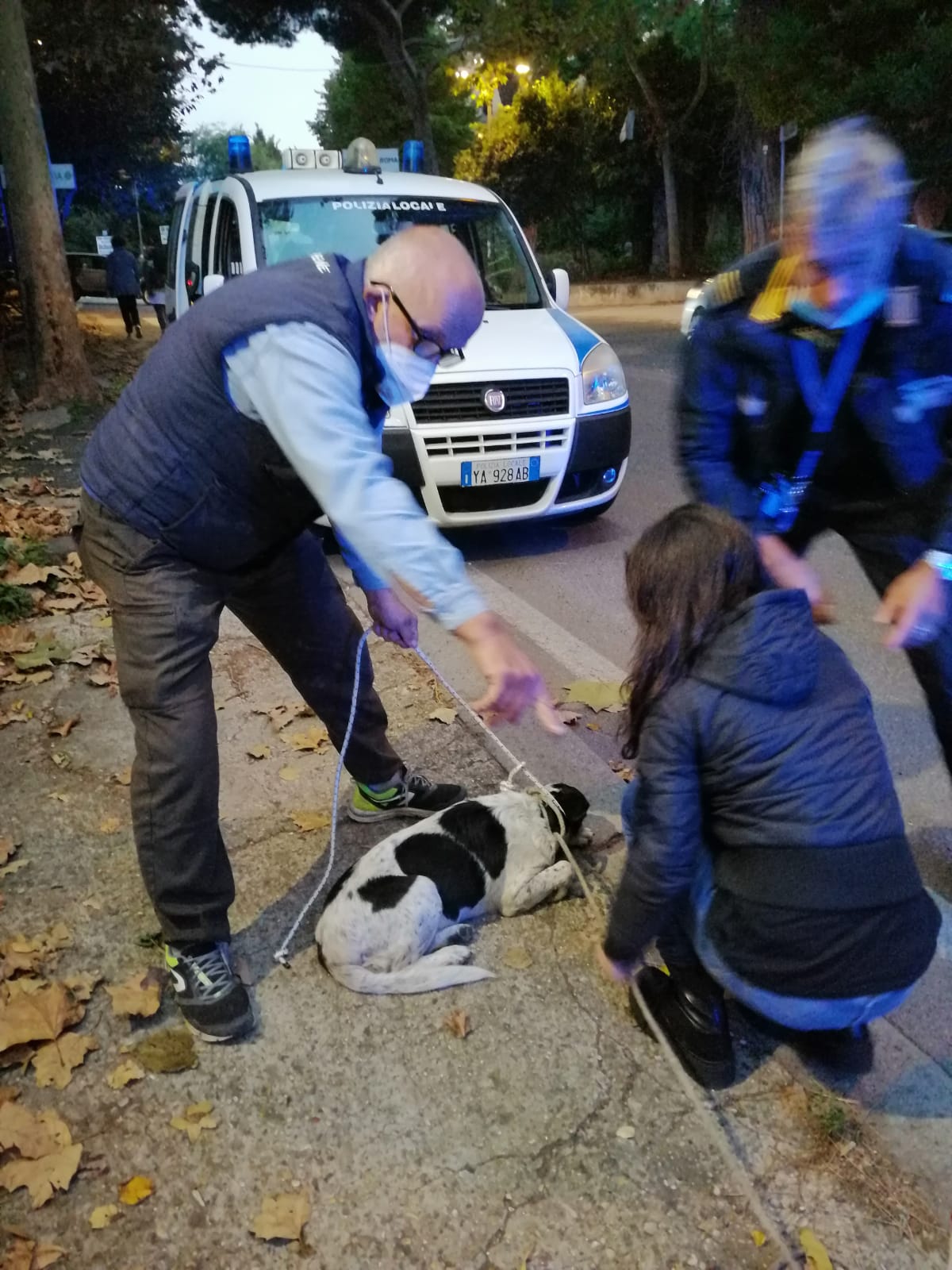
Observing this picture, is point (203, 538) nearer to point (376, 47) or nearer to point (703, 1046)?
point (703, 1046)

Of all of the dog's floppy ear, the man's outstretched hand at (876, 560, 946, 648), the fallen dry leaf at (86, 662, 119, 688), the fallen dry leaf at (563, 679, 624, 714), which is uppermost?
the man's outstretched hand at (876, 560, 946, 648)

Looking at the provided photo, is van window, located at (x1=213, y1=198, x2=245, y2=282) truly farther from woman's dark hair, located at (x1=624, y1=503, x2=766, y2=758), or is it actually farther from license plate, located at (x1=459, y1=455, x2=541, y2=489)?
woman's dark hair, located at (x1=624, y1=503, x2=766, y2=758)

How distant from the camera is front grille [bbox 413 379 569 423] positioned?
5.40 metres

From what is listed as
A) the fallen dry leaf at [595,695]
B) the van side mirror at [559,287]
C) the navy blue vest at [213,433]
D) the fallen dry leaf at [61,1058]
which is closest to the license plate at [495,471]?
the fallen dry leaf at [595,695]

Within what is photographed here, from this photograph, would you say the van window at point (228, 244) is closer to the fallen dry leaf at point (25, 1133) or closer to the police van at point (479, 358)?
the police van at point (479, 358)

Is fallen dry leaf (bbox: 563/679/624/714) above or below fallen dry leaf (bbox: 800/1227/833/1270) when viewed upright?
above

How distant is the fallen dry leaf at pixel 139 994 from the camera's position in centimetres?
253

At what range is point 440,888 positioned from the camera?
2.65 meters

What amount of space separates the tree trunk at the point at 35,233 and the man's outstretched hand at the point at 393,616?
9.78 m

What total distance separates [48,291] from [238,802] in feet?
31.0

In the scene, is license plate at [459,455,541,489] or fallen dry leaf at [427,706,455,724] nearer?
fallen dry leaf at [427,706,455,724]

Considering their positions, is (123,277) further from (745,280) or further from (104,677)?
(745,280)

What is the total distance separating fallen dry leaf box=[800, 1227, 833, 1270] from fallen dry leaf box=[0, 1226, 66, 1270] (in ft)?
5.02

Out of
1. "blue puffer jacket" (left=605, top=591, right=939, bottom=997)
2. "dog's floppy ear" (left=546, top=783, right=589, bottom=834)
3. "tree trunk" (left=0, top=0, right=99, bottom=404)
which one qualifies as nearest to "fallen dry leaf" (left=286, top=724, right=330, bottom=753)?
"dog's floppy ear" (left=546, top=783, right=589, bottom=834)
